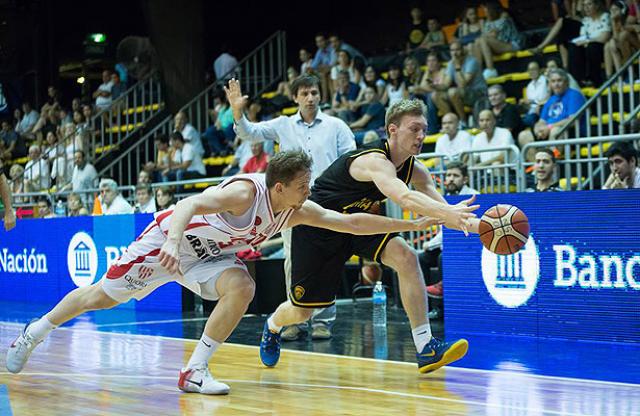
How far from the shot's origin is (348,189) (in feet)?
20.8

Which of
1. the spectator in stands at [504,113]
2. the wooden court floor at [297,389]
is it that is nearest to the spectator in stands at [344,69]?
the spectator in stands at [504,113]

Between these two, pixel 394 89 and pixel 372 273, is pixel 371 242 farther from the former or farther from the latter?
pixel 394 89

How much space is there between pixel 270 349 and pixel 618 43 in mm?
6862

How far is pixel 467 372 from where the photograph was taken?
6.17 meters

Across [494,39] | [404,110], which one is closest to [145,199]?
[494,39]

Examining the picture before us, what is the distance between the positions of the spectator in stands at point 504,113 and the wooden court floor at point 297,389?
4.99 m

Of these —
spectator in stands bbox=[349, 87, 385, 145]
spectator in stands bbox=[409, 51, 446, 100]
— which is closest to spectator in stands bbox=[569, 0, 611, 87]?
spectator in stands bbox=[409, 51, 446, 100]

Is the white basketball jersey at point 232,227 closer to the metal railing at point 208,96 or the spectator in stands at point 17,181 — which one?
the metal railing at point 208,96

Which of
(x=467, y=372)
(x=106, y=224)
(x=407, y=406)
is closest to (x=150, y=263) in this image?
(x=407, y=406)

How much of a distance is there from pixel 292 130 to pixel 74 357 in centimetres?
242

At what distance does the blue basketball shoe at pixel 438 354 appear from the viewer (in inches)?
232

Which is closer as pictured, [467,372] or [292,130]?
[467,372]

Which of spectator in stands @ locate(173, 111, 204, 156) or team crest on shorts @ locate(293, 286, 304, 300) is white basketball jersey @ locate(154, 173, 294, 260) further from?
spectator in stands @ locate(173, 111, 204, 156)

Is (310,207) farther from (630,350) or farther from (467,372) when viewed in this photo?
(630,350)
